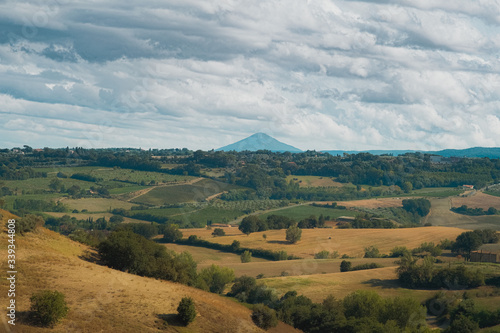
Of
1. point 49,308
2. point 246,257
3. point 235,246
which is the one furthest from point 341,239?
point 49,308

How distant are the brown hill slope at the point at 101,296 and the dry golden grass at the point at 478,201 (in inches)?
5683

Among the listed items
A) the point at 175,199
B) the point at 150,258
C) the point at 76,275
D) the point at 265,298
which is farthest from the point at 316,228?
the point at 76,275

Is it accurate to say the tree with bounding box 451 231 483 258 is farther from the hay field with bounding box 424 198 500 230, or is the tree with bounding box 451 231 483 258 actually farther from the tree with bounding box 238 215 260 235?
the tree with bounding box 238 215 260 235

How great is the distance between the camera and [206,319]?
4159 centimetres

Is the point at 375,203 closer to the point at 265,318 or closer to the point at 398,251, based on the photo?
the point at 398,251

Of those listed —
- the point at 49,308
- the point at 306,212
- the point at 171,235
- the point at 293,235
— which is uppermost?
the point at 49,308

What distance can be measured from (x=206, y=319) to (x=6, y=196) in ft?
513

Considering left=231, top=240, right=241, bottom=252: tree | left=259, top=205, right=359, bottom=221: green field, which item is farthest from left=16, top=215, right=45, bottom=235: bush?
left=259, top=205, right=359, bottom=221: green field

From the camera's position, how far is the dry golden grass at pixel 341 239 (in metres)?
115

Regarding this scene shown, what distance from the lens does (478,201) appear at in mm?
178375

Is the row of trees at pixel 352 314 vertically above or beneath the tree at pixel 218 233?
above

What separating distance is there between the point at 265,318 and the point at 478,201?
151795mm

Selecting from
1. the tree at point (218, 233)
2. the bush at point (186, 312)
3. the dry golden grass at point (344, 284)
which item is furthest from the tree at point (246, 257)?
the bush at point (186, 312)

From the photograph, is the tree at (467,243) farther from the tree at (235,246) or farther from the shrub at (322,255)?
the tree at (235,246)
